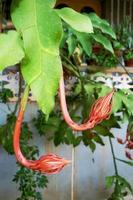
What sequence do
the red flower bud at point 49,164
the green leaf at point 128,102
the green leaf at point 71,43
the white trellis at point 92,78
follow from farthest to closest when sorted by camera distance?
1. the white trellis at point 92,78
2. the green leaf at point 128,102
3. the green leaf at point 71,43
4. the red flower bud at point 49,164

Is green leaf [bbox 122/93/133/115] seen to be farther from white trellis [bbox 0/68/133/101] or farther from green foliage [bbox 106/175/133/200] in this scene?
white trellis [bbox 0/68/133/101]

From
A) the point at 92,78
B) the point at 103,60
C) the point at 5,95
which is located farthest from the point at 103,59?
the point at 5,95

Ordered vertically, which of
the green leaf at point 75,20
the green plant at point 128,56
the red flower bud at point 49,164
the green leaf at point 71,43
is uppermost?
the green leaf at point 75,20

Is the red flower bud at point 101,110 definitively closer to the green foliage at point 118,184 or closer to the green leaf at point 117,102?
the green leaf at point 117,102

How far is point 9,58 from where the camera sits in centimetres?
46

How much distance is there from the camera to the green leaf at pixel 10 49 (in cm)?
46

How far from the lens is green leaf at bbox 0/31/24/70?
0.46m

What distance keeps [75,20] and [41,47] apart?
68 mm

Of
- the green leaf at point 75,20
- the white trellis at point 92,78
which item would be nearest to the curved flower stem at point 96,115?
the green leaf at point 75,20

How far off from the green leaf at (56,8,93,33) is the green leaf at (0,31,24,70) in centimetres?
7

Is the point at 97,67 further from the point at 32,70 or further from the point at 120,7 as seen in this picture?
the point at 32,70

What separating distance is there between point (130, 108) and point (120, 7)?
61.4 inches

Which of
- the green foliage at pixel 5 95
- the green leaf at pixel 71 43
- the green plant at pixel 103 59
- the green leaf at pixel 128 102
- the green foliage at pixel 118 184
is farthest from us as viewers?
the green plant at pixel 103 59

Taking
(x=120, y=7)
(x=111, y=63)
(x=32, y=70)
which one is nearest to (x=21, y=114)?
(x=32, y=70)
